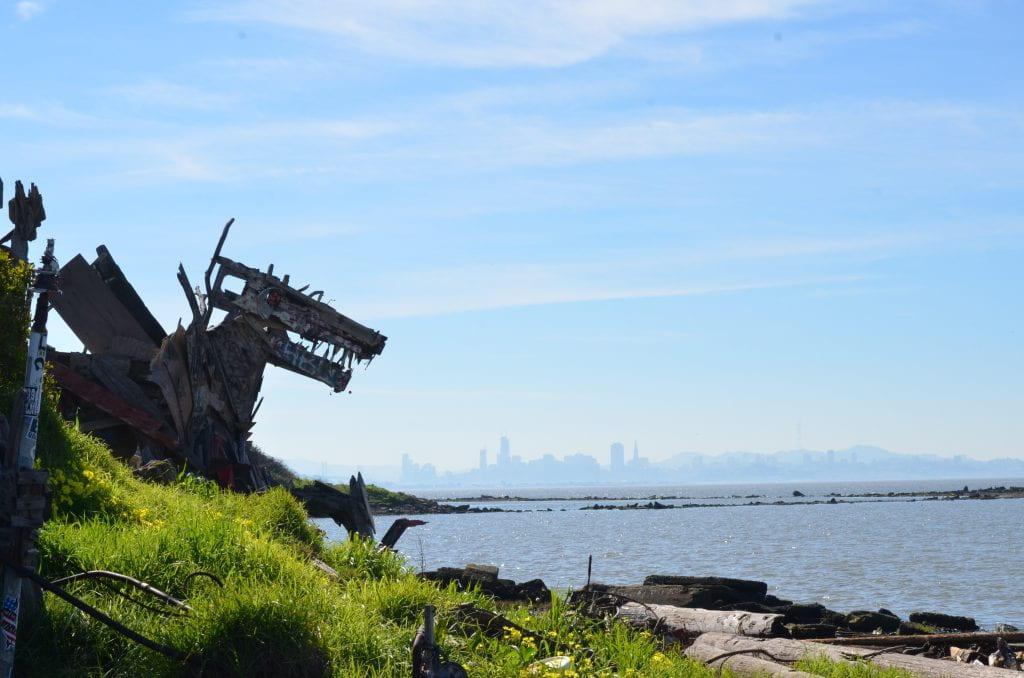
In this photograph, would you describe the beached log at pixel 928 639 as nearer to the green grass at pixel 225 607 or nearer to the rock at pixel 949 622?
the green grass at pixel 225 607

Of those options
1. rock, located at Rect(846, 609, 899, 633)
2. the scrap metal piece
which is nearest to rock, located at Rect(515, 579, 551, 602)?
rock, located at Rect(846, 609, 899, 633)

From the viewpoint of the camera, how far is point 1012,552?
50312mm

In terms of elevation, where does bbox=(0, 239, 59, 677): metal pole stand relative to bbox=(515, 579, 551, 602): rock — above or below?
above

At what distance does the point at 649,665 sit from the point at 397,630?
2579 mm

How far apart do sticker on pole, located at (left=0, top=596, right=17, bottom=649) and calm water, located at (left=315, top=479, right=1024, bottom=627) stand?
5.71 metres

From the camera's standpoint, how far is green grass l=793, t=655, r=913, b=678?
1193cm

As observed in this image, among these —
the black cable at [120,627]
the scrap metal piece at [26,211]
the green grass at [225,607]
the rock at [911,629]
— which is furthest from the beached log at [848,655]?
the scrap metal piece at [26,211]

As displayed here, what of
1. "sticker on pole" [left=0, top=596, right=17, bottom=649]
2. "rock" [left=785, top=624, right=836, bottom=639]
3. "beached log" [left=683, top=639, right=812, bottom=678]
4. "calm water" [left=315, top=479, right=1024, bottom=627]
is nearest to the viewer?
"sticker on pole" [left=0, top=596, right=17, bottom=649]

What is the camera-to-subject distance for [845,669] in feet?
40.1

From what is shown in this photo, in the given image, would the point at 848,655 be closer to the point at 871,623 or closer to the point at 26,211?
the point at 871,623

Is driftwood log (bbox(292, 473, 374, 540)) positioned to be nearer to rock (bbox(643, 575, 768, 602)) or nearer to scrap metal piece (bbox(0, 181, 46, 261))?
rock (bbox(643, 575, 768, 602))

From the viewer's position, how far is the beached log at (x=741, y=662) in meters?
11.7

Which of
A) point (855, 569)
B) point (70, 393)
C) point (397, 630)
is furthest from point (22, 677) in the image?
point (855, 569)

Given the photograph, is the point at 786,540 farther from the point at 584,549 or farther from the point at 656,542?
the point at 584,549
